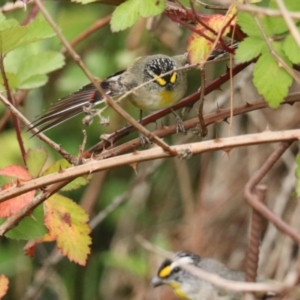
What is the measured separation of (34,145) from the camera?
3361 mm

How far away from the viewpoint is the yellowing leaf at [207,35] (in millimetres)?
1477

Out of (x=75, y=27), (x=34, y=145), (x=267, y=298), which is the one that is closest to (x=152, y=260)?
(x=34, y=145)

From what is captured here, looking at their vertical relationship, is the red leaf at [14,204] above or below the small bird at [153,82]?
above

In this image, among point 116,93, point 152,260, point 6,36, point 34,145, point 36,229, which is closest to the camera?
point 6,36

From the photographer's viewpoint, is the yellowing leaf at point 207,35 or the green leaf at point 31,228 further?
the green leaf at point 31,228

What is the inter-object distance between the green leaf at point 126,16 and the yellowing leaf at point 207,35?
14 centimetres

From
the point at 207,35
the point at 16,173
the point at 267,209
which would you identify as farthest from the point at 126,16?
the point at 267,209

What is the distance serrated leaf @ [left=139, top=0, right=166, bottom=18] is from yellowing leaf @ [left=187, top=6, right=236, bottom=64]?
105 mm

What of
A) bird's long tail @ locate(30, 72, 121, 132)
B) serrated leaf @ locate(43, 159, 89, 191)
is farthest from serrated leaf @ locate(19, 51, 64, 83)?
serrated leaf @ locate(43, 159, 89, 191)

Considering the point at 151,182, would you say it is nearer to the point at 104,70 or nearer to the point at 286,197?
the point at 104,70

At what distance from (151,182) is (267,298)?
2.44 meters

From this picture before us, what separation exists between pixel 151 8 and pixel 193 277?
1.33 m

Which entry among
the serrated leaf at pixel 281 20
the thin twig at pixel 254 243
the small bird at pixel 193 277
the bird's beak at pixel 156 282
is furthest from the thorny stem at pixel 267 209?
the bird's beak at pixel 156 282

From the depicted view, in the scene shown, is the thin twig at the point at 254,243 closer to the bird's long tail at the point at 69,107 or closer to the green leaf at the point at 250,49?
the green leaf at the point at 250,49
